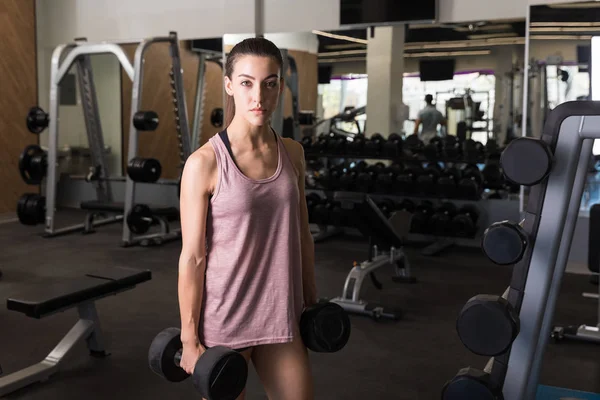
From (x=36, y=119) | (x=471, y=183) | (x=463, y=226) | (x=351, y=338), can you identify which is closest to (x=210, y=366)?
(x=351, y=338)

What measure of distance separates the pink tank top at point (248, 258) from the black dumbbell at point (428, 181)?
3.83m

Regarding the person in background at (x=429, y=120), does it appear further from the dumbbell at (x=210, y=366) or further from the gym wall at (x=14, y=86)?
the dumbbell at (x=210, y=366)

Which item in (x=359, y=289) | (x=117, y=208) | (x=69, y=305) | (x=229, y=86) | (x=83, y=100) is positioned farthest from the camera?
(x=83, y=100)

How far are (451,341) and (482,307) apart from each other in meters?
1.82

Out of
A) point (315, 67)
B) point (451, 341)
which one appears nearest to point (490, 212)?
point (315, 67)

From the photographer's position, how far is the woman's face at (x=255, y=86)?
1.26 m

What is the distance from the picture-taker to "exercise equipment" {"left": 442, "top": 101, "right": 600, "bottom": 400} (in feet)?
4.23

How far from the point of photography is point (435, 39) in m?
5.24

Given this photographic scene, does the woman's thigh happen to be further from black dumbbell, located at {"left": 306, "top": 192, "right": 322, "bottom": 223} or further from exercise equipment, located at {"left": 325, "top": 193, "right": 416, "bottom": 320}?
black dumbbell, located at {"left": 306, "top": 192, "right": 322, "bottom": 223}

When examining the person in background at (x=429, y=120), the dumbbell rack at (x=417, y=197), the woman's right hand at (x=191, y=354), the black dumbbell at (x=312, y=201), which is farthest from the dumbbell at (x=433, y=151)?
the woman's right hand at (x=191, y=354)

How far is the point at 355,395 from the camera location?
2422mm

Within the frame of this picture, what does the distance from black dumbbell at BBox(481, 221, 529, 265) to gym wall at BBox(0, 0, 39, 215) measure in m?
6.39

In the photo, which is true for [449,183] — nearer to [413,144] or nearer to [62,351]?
[413,144]

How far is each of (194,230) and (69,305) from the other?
1427 millimetres
